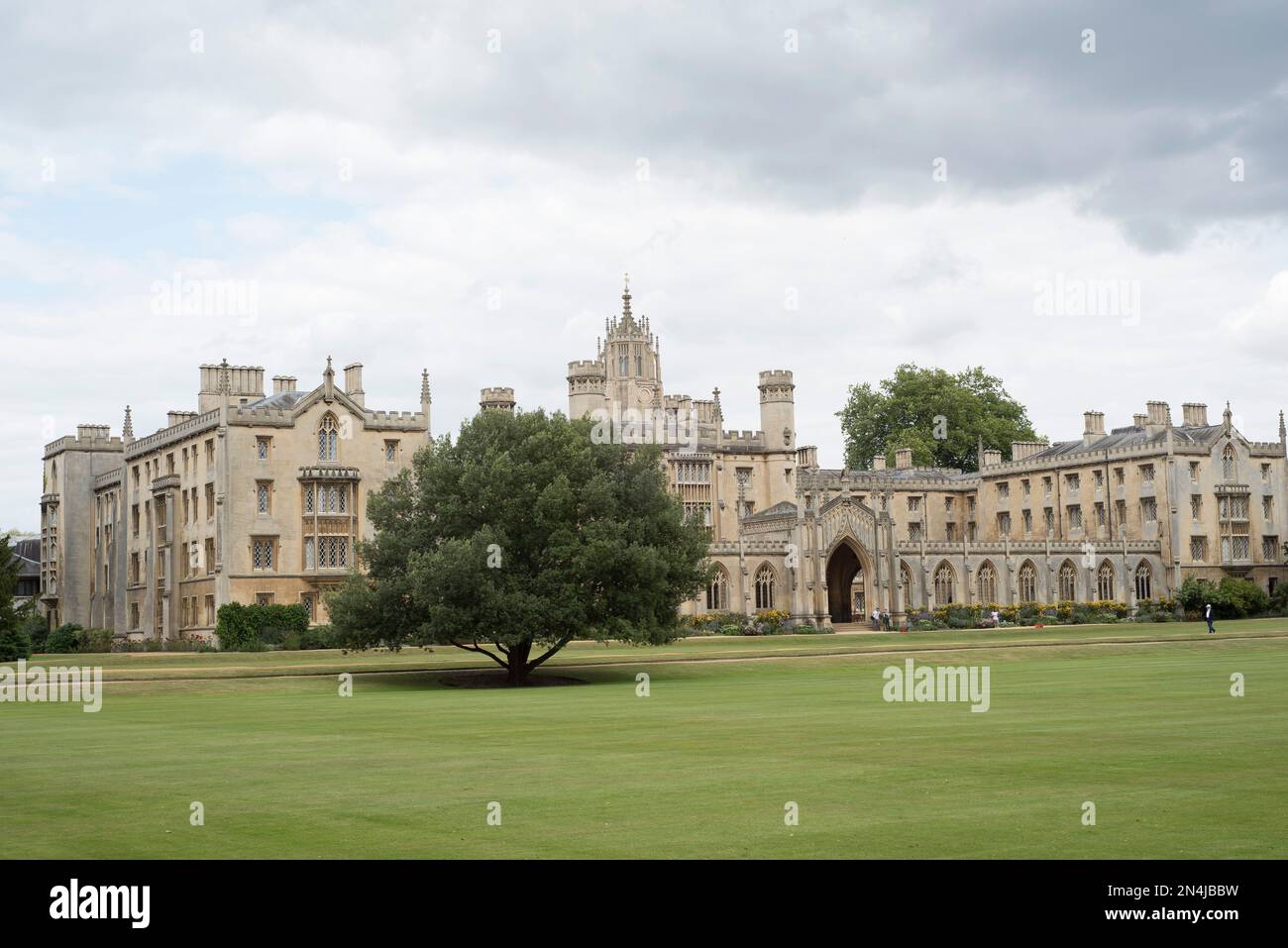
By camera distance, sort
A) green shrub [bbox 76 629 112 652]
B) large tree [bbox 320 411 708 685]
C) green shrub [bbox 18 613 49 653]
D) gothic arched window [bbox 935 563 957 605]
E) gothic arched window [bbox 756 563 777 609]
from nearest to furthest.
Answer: large tree [bbox 320 411 708 685]
green shrub [bbox 76 629 112 652]
green shrub [bbox 18 613 49 653]
gothic arched window [bbox 756 563 777 609]
gothic arched window [bbox 935 563 957 605]

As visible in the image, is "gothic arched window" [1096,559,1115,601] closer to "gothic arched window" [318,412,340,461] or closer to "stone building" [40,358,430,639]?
"stone building" [40,358,430,639]

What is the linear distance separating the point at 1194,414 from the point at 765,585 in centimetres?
3218

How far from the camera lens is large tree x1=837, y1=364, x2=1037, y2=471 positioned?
377 ft

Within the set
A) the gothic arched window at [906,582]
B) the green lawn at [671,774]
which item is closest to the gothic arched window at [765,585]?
the gothic arched window at [906,582]

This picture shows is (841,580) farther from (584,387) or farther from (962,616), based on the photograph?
(584,387)

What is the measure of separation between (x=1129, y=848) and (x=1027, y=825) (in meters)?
1.25

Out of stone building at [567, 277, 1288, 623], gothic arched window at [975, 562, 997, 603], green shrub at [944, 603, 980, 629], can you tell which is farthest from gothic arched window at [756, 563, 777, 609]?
gothic arched window at [975, 562, 997, 603]

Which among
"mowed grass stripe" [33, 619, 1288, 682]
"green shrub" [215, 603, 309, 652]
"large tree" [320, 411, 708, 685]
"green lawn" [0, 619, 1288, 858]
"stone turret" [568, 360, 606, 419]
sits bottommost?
"mowed grass stripe" [33, 619, 1288, 682]

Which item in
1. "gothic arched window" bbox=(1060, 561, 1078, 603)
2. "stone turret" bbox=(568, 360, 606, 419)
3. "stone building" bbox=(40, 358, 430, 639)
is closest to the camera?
"stone building" bbox=(40, 358, 430, 639)

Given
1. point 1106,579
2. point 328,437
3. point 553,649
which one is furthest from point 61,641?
point 1106,579

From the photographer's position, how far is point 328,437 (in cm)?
7188

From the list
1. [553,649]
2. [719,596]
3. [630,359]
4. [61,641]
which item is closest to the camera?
[553,649]

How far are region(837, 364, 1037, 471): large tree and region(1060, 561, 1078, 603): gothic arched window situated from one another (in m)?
24.3
